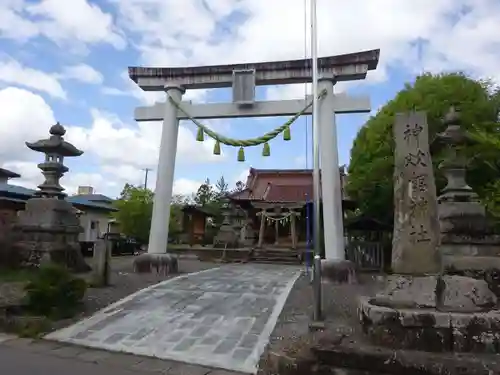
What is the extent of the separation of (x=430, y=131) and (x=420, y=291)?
9.53 meters

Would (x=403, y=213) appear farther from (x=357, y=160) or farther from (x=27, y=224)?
(x=357, y=160)

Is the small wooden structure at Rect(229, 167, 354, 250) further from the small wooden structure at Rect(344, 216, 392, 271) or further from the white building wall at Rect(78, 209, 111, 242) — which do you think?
the white building wall at Rect(78, 209, 111, 242)

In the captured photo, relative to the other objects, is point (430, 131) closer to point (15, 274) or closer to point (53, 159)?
point (53, 159)

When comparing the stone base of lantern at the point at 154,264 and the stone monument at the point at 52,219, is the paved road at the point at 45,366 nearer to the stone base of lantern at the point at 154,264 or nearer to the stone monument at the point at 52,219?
the stone monument at the point at 52,219

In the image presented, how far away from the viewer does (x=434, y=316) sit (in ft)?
15.2

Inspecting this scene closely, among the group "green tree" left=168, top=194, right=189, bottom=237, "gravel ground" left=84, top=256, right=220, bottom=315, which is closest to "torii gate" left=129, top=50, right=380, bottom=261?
"gravel ground" left=84, top=256, right=220, bottom=315

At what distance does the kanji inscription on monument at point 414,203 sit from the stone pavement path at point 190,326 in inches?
101

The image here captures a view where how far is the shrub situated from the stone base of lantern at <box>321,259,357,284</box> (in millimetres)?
6599

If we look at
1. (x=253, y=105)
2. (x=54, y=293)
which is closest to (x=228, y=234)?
(x=253, y=105)

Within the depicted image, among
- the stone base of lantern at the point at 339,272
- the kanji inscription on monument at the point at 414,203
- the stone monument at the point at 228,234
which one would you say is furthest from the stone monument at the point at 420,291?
the stone monument at the point at 228,234

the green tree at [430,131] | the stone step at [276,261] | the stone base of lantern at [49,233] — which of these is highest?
the green tree at [430,131]

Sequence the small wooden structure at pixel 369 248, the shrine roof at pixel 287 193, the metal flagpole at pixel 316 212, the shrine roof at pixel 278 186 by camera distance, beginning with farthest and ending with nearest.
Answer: the shrine roof at pixel 278 186 < the shrine roof at pixel 287 193 < the small wooden structure at pixel 369 248 < the metal flagpole at pixel 316 212

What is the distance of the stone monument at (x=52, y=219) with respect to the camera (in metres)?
11.7

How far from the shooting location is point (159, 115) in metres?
14.0
